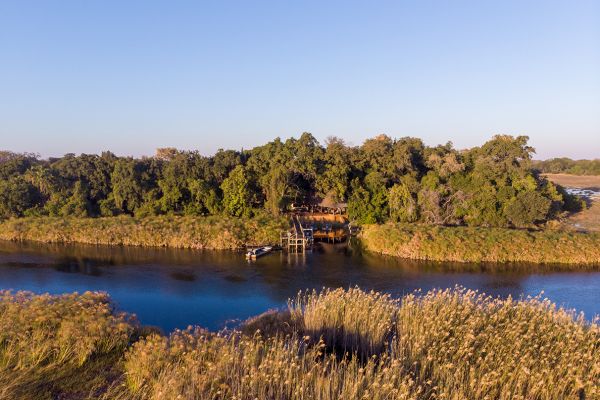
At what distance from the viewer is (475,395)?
682 cm

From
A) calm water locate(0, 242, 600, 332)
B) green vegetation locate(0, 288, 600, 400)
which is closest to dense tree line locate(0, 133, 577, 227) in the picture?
calm water locate(0, 242, 600, 332)

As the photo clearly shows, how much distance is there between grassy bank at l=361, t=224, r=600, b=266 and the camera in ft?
94.3

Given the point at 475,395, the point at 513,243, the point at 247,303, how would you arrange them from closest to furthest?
the point at 475,395
the point at 247,303
the point at 513,243

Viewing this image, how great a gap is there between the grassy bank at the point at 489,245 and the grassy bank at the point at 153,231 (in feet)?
34.9

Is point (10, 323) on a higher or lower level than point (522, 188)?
lower

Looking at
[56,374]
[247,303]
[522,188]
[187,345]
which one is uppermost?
[522,188]

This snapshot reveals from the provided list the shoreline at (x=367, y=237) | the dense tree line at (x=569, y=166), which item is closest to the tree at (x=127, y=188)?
the shoreline at (x=367, y=237)

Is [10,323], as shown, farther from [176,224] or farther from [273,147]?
[273,147]

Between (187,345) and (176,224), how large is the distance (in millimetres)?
28210

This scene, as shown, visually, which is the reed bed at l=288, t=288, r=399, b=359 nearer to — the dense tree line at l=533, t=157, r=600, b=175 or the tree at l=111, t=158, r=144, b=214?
the tree at l=111, t=158, r=144, b=214

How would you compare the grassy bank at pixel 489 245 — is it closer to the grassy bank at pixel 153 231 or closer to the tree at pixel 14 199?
the grassy bank at pixel 153 231

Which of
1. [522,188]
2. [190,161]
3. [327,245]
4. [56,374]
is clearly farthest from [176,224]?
[522,188]

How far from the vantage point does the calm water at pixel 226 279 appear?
798 inches

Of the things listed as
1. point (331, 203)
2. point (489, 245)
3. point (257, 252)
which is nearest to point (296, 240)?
point (257, 252)
